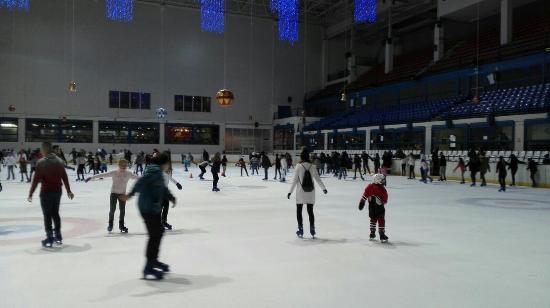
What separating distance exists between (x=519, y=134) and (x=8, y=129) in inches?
1432

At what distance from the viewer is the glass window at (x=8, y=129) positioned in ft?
114

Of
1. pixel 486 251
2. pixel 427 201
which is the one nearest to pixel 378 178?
pixel 486 251

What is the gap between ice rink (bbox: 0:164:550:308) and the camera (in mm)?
4105

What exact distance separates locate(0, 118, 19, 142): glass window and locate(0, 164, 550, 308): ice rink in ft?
95.9

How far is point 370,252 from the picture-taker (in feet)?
20.0

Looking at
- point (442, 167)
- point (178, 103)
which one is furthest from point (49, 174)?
point (178, 103)

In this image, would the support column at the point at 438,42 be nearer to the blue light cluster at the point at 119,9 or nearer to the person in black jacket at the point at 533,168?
the person in black jacket at the point at 533,168

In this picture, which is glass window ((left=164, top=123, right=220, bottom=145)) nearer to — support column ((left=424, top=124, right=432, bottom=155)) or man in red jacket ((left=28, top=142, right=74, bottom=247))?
support column ((left=424, top=124, right=432, bottom=155))

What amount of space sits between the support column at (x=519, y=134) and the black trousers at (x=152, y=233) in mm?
19942

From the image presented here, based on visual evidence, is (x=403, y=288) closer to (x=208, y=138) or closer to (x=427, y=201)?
(x=427, y=201)

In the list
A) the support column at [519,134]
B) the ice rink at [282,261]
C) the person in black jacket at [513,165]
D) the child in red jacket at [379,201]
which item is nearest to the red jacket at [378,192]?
the child in red jacket at [379,201]

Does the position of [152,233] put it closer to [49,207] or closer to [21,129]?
[49,207]

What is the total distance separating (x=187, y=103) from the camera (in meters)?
40.7

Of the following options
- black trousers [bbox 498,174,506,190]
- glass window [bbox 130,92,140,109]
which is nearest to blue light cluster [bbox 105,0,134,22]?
glass window [bbox 130,92,140,109]
